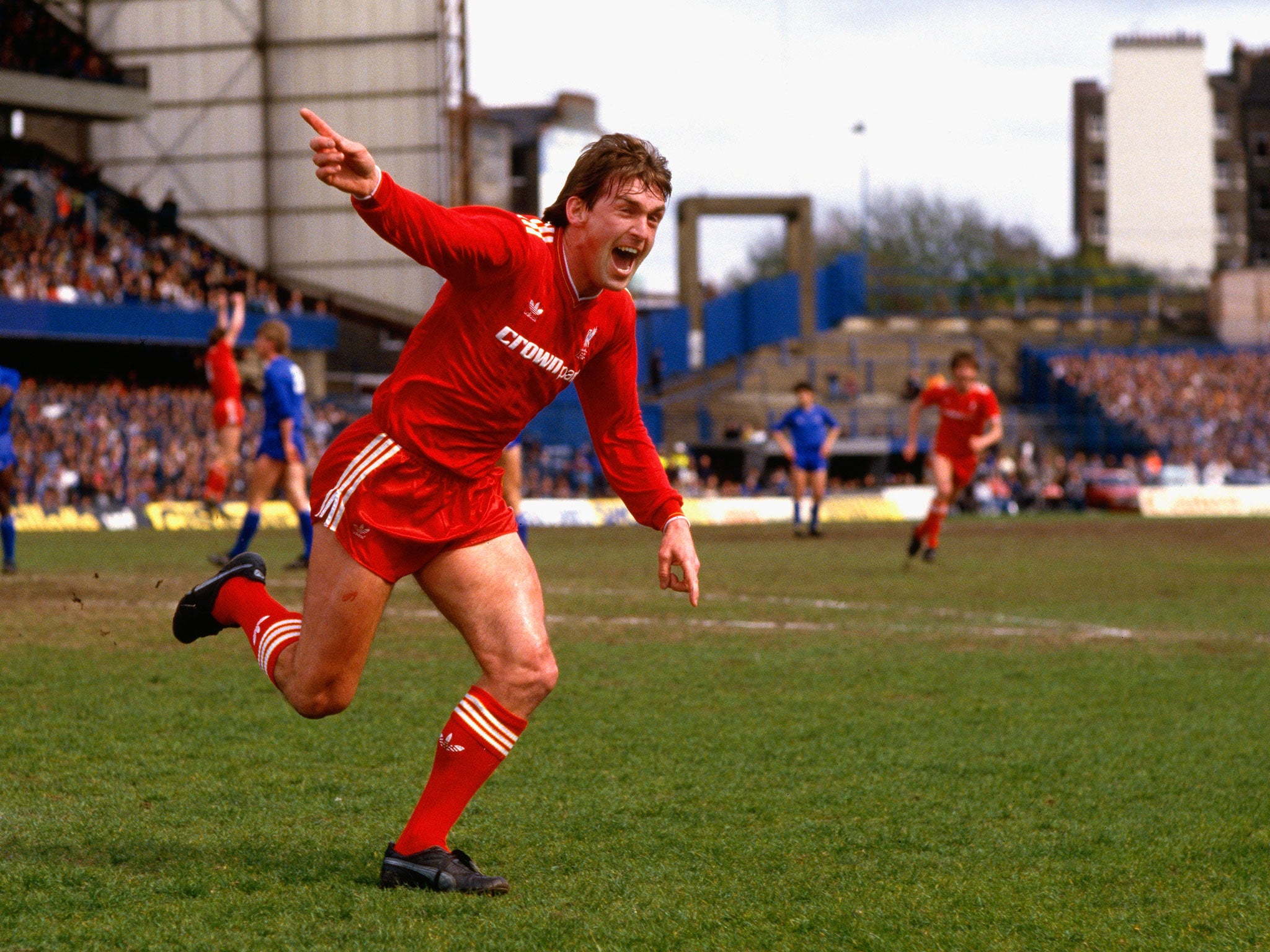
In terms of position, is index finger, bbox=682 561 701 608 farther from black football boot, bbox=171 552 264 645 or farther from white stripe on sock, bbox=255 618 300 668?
black football boot, bbox=171 552 264 645

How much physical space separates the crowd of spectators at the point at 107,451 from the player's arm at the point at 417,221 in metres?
27.3

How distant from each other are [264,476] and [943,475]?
8073mm

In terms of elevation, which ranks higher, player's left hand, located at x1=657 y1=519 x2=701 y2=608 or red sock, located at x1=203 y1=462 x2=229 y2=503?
player's left hand, located at x1=657 y1=519 x2=701 y2=608

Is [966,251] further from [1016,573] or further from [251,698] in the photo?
[251,698]

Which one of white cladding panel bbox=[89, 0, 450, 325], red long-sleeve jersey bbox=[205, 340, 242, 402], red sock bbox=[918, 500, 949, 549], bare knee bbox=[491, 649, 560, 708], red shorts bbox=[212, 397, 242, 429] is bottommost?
red sock bbox=[918, 500, 949, 549]

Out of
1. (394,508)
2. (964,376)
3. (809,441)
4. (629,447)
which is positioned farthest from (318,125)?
(809,441)

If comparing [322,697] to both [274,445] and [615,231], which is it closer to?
[615,231]

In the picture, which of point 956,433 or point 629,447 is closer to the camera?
point 629,447

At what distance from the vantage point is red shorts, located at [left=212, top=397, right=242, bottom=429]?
18281mm

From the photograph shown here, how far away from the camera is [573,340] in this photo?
189 inches

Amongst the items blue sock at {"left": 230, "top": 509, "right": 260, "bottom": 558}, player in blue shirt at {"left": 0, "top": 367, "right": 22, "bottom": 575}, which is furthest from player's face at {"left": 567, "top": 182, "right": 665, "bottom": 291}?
blue sock at {"left": 230, "top": 509, "right": 260, "bottom": 558}

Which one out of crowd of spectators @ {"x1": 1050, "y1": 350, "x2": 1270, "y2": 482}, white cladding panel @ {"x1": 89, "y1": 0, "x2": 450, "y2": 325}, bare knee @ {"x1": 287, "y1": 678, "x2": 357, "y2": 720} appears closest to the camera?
bare knee @ {"x1": 287, "y1": 678, "x2": 357, "y2": 720}

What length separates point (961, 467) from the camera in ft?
61.9

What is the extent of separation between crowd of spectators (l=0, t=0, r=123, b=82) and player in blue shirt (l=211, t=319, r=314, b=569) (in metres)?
27.4
